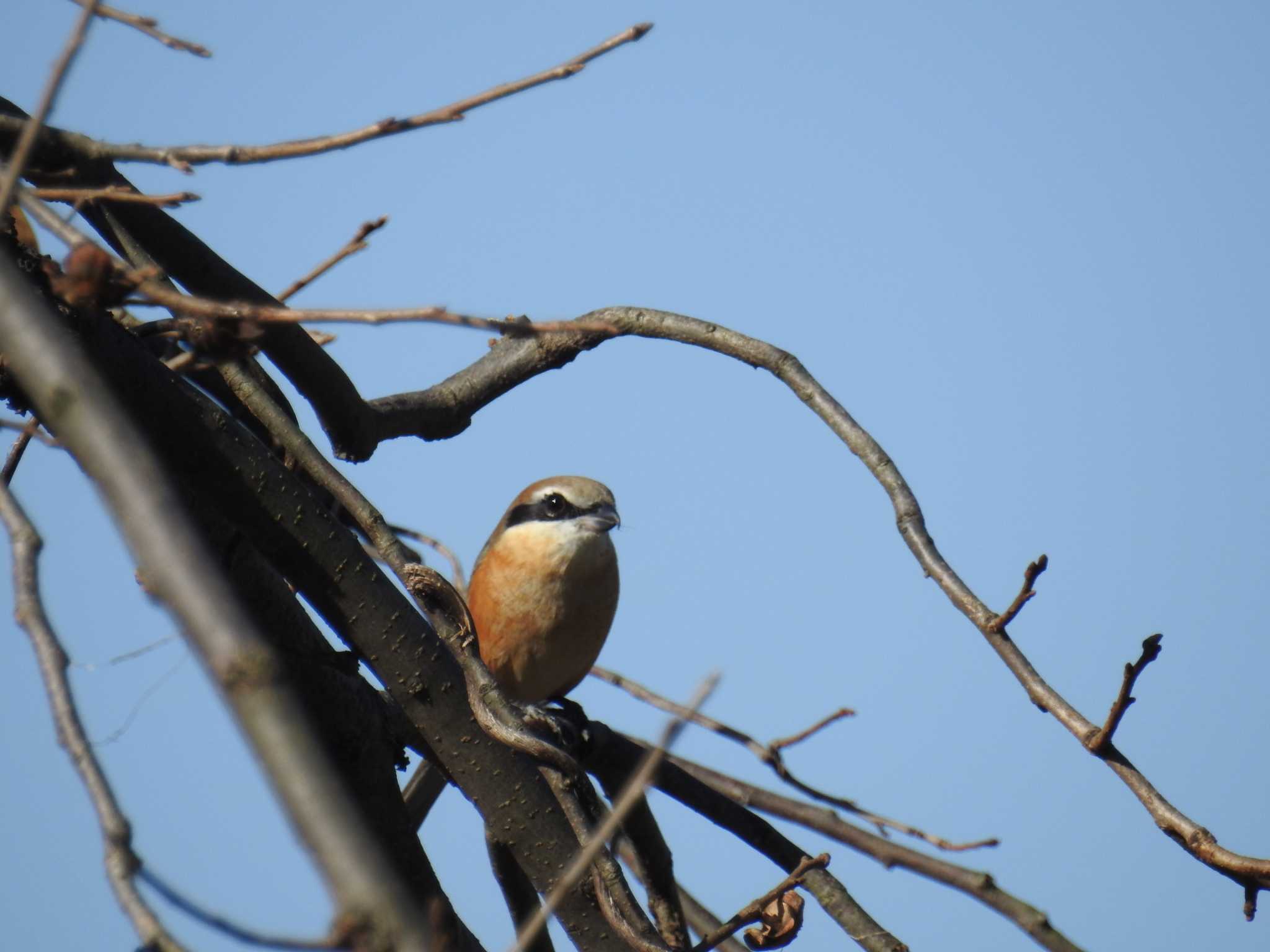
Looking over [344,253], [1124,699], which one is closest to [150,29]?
[344,253]

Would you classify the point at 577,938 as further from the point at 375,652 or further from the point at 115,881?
the point at 115,881

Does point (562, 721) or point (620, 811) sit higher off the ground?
point (562, 721)

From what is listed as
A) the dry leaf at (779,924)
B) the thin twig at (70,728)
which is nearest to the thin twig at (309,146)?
the thin twig at (70,728)

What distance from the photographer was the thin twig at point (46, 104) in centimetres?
132

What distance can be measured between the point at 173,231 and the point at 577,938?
1.83 m

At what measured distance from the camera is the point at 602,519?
5.96 metres

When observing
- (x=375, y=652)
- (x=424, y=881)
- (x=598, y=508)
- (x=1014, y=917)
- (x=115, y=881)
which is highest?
(x=598, y=508)

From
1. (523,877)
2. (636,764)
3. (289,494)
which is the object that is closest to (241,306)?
(289,494)

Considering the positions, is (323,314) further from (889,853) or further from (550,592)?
(550,592)

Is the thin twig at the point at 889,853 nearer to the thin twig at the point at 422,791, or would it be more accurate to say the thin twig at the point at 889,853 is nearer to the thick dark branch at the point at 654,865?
the thick dark branch at the point at 654,865

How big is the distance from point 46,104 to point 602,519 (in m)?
4.62

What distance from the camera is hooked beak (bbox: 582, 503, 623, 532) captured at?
5.93m

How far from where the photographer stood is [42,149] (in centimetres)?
225

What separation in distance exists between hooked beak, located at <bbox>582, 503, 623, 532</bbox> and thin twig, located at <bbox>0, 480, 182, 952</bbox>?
428 cm
